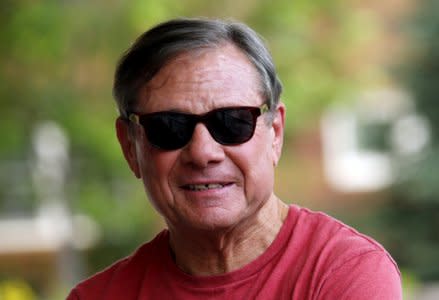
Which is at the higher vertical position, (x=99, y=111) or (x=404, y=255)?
(x=99, y=111)

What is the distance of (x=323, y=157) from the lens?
20.6 metres

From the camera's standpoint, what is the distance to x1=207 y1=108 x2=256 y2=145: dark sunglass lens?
2.92m

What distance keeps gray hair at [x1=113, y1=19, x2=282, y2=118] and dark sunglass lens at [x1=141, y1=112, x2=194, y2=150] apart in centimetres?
10

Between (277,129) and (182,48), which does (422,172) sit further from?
(182,48)

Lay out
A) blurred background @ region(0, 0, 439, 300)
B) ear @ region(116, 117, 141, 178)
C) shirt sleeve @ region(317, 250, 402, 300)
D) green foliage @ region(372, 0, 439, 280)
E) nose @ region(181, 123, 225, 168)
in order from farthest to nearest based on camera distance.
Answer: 1. green foliage @ region(372, 0, 439, 280)
2. blurred background @ region(0, 0, 439, 300)
3. ear @ region(116, 117, 141, 178)
4. nose @ region(181, 123, 225, 168)
5. shirt sleeve @ region(317, 250, 402, 300)

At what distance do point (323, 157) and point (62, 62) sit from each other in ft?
33.5

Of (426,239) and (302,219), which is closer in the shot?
(302,219)

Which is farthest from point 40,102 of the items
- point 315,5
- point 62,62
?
point 315,5

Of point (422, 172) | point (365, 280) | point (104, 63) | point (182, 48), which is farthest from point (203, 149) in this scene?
point (422, 172)

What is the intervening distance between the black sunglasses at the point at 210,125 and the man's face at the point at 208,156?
0.01 metres

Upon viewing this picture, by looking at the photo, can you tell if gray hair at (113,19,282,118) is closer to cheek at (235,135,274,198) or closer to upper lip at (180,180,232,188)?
cheek at (235,135,274,198)

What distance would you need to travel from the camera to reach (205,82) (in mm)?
2926

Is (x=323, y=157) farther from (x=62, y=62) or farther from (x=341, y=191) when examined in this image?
(x=62, y=62)

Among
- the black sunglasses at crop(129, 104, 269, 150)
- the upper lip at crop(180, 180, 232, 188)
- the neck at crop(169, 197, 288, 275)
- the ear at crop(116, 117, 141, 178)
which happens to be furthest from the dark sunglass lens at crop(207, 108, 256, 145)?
the ear at crop(116, 117, 141, 178)
